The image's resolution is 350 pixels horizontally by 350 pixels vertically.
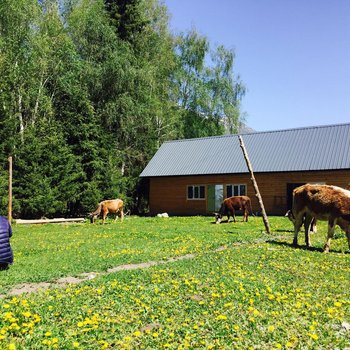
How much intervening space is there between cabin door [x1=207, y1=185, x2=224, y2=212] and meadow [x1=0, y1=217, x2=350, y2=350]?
22.0m

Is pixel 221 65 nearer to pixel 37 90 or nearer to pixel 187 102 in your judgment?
pixel 187 102

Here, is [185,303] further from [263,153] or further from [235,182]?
[263,153]

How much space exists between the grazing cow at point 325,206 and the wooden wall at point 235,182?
15.9 meters

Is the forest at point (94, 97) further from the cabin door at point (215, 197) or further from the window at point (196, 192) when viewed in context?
the cabin door at point (215, 197)

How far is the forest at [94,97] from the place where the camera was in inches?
1144

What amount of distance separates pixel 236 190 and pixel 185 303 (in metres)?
27.6

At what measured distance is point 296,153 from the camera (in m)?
32.6

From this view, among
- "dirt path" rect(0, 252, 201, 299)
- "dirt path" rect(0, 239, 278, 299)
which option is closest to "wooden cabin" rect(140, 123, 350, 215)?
"dirt path" rect(0, 239, 278, 299)

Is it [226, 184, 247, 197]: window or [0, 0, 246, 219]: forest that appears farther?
[226, 184, 247, 197]: window

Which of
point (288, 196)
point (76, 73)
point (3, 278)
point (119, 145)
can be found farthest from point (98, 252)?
point (119, 145)

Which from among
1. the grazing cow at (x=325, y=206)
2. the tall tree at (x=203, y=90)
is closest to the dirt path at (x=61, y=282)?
the grazing cow at (x=325, y=206)

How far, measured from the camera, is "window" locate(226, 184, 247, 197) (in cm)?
3389

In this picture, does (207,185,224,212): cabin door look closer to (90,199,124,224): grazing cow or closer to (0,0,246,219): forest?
(0,0,246,219): forest

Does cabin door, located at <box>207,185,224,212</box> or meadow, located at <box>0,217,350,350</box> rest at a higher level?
cabin door, located at <box>207,185,224,212</box>
